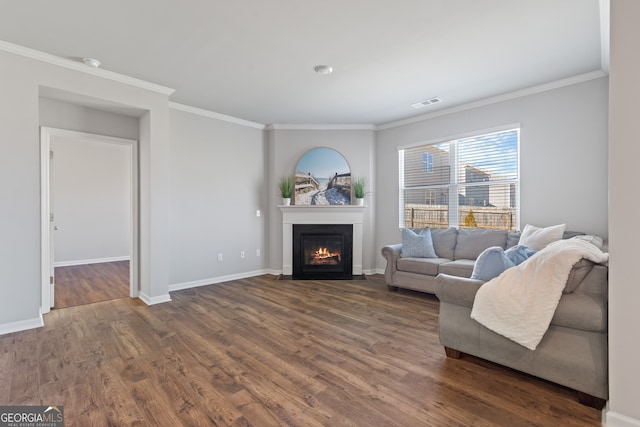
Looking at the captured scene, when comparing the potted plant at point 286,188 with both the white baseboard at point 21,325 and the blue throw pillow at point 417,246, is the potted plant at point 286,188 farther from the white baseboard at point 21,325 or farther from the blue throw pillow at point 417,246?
the white baseboard at point 21,325

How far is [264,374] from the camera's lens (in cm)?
219

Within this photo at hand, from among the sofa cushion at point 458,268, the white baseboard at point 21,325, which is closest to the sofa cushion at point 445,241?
the sofa cushion at point 458,268

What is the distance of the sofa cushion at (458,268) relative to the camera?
372 cm

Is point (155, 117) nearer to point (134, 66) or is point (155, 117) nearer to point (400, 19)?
point (134, 66)

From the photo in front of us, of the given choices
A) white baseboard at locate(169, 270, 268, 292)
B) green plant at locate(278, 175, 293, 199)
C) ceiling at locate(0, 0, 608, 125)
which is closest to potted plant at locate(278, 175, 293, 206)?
green plant at locate(278, 175, 293, 199)

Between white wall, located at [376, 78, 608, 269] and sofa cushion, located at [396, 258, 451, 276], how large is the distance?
126 centimetres

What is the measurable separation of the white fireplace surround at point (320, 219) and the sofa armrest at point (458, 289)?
2985 mm

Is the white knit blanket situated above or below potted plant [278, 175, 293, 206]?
below

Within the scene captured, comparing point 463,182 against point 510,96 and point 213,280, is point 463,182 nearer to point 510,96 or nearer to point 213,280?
point 510,96

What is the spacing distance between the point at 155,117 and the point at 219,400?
133 inches

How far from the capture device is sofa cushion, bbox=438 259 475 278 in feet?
12.2

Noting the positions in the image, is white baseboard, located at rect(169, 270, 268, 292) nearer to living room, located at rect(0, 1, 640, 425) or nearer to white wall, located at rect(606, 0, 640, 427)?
living room, located at rect(0, 1, 640, 425)

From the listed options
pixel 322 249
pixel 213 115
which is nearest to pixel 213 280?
pixel 322 249

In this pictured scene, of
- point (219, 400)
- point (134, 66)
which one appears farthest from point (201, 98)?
point (219, 400)
